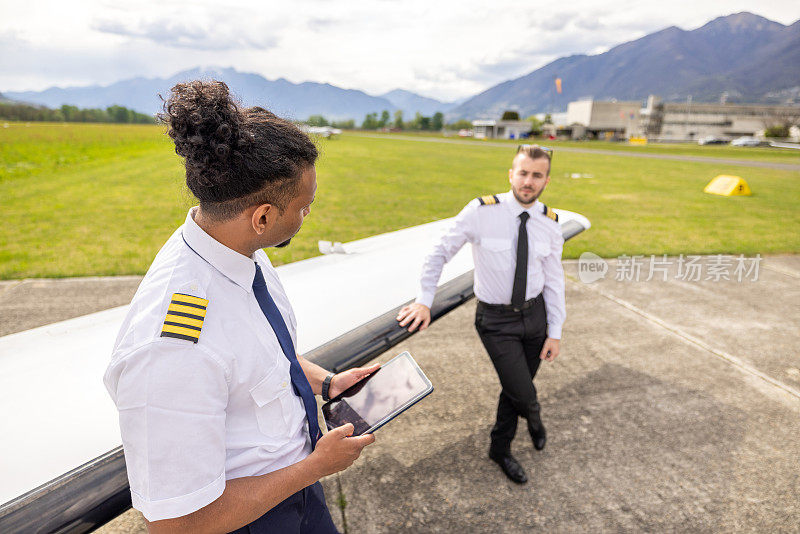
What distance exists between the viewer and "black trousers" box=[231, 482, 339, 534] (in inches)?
63.8

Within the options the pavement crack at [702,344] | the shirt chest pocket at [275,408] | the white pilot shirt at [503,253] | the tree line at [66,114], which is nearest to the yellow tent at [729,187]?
the pavement crack at [702,344]

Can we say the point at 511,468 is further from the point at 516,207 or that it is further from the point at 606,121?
the point at 606,121

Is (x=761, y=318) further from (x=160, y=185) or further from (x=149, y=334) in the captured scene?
(x=160, y=185)

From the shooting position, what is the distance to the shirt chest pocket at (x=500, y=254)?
11.1 ft

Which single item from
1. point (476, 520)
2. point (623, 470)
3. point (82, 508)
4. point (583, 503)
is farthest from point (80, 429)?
point (623, 470)

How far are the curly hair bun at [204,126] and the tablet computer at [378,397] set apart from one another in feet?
4.09

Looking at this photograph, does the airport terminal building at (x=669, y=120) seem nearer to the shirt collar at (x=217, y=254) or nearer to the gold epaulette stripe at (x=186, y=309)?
the shirt collar at (x=217, y=254)

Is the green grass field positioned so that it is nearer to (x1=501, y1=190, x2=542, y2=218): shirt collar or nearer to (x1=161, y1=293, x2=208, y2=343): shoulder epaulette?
(x1=161, y1=293, x2=208, y2=343): shoulder epaulette

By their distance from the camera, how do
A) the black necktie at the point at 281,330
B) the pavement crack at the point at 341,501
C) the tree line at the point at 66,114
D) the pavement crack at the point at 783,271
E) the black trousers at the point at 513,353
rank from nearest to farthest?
the black necktie at the point at 281,330
the pavement crack at the point at 341,501
the black trousers at the point at 513,353
the pavement crack at the point at 783,271
the tree line at the point at 66,114

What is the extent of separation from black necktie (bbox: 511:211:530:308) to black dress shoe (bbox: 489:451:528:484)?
129 cm

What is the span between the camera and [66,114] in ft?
482

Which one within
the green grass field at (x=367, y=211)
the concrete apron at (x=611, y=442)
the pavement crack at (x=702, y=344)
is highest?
the green grass field at (x=367, y=211)

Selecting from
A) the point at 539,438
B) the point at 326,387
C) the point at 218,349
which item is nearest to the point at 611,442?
the point at 539,438

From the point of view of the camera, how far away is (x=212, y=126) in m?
1.23
